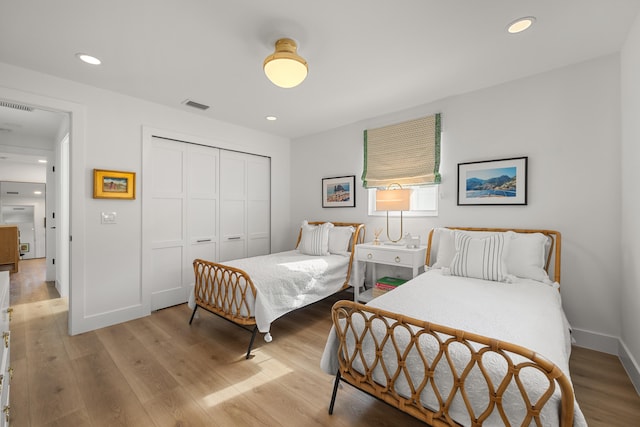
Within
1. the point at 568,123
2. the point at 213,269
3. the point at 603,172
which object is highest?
the point at 568,123

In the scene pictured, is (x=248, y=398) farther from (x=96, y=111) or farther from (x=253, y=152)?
(x=253, y=152)

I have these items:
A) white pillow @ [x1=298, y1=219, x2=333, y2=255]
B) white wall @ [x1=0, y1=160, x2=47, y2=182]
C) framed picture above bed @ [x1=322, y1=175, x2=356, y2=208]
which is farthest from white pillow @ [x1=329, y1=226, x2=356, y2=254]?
white wall @ [x1=0, y1=160, x2=47, y2=182]

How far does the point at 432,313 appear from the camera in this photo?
5.05ft

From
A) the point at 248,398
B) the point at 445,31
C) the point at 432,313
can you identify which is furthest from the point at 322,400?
the point at 445,31

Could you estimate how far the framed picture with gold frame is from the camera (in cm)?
276

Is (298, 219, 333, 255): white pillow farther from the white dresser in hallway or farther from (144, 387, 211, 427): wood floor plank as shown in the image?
the white dresser in hallway

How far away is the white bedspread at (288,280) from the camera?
2350 mm

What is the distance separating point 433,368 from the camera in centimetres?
121

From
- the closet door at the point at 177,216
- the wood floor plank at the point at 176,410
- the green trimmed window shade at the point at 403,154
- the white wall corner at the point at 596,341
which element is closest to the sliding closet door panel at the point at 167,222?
the closet door at the point at 177,216

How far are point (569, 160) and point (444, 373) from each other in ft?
7.62

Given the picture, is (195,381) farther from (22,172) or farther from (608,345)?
(22,172)

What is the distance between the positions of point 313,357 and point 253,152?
3.05m

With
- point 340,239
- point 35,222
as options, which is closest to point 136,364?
point 340,239

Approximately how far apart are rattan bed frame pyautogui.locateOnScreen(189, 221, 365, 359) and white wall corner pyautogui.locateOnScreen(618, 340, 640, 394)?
269 cm
